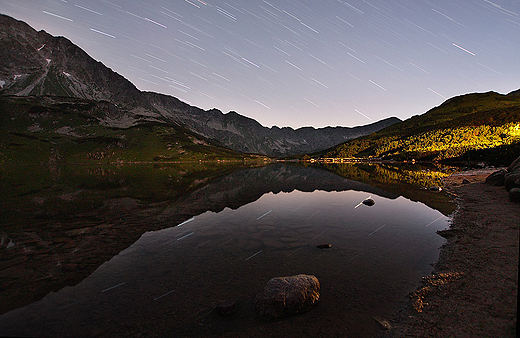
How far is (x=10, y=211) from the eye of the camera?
28234 millimetres

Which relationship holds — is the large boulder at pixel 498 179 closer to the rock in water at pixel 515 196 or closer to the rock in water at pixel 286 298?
the rock in water at pixel 515 196

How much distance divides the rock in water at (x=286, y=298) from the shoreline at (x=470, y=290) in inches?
120

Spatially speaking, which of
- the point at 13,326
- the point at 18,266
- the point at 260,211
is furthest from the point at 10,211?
the point at 260,211

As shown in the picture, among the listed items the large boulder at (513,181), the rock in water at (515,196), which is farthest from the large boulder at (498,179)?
the rock in water at (515,196)

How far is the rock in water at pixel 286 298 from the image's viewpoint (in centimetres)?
949

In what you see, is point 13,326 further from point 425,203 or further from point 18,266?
point 425,203

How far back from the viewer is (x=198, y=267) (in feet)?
46.1

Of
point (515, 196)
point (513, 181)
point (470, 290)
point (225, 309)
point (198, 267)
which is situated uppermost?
point (513, 181)

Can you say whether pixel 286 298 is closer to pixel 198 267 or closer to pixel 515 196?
pixel 198 267

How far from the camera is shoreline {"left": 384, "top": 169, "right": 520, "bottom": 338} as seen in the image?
797cm

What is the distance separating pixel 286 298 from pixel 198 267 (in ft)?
21.9

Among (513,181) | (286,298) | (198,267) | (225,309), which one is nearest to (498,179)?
(513,181)

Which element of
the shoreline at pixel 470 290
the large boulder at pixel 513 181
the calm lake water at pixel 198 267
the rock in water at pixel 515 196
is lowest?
the calm lake water at pixel 198 267

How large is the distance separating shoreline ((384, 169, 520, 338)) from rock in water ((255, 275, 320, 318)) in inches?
120
